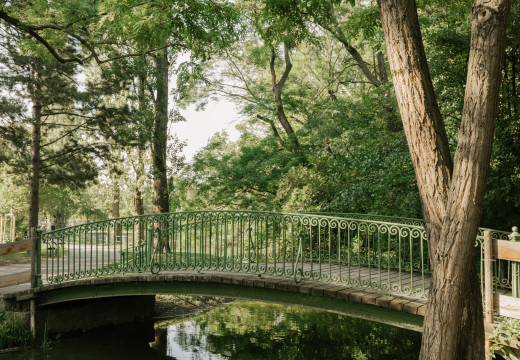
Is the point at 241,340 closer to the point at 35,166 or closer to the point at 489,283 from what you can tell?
the point at 489,283

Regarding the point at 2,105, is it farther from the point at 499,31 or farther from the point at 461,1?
the point at 499,31

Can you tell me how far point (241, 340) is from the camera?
1030 centimetres

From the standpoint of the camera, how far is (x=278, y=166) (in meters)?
17.9

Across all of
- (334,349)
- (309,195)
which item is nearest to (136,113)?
(309,195)

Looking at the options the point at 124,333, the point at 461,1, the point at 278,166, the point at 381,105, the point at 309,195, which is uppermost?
the point at 461,1

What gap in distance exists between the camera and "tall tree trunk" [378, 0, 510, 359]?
14.6 ft

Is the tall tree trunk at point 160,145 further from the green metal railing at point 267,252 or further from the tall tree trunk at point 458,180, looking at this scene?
the tall tree trunk at point 458,180

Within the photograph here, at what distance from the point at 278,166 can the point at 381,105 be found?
6334mm

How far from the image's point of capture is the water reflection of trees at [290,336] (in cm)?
938

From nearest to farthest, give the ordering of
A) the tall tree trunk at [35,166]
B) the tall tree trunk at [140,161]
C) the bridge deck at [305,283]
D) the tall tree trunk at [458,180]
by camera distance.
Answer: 1. the tall tree trunk at [458,180]
2. the bridge deck at [305,283]
3. the tall tree trunk at [35,166]
4. the tall tree trunk at [140,161]

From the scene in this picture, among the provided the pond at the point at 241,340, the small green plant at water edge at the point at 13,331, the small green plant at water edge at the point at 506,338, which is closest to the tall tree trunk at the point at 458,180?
the small green plant at water edge at the point at 506,338

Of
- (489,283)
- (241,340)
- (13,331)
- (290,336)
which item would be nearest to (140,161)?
(13,331)

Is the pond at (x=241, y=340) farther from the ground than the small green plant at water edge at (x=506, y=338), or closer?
closer

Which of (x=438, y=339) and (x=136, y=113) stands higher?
(x=136, y=113)
